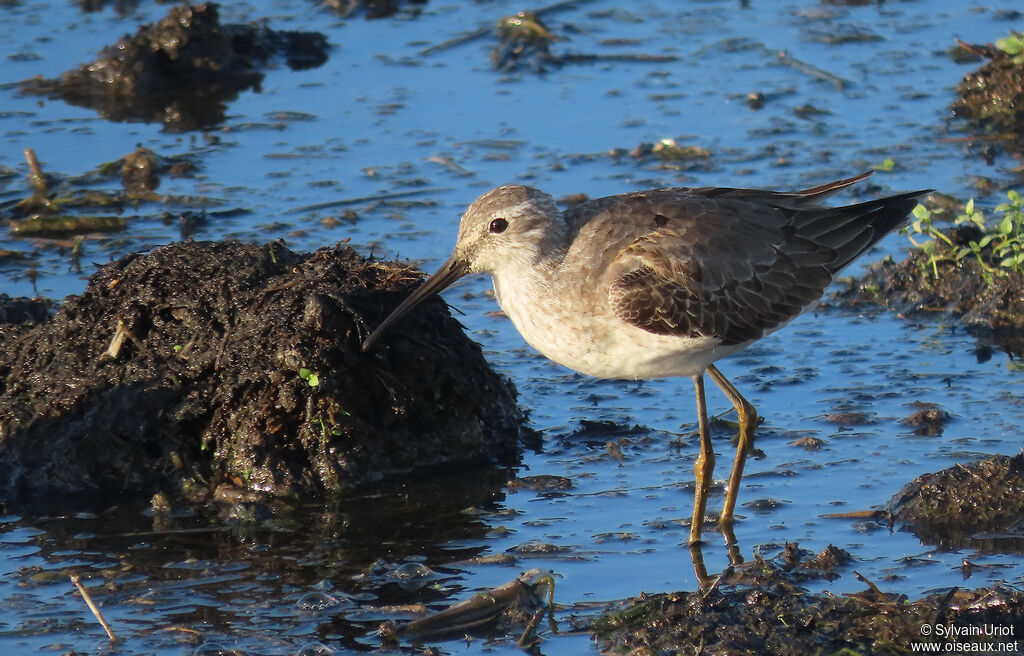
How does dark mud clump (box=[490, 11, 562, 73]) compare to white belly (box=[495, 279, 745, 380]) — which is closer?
white belly (box=[495, 279, 745, 380])

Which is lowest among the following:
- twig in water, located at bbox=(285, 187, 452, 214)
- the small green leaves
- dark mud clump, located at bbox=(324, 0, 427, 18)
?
the small green leaves

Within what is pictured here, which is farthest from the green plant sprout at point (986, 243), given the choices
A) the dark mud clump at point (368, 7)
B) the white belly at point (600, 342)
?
the dark mud clump at point (368, 7)

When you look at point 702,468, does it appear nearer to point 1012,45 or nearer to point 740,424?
point 740,424

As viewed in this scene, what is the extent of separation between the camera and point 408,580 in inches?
265

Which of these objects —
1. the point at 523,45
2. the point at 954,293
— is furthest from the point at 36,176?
Answer: the point at 954,293

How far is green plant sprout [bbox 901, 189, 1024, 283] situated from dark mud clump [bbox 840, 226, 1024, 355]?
42 millimetres

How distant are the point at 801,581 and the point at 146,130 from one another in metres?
7.63

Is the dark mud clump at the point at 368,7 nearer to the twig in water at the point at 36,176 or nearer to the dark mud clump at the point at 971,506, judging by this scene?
the twig in water at the point at 36,176

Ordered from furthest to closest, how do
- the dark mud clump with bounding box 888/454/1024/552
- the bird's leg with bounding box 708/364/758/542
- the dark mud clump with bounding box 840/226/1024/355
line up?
the dark mud clump with bounding box 840/226/1024/355, the bird's leg with bounding box 708/364/758/542, the dark mud clump with bounding box 888/454/1024/552

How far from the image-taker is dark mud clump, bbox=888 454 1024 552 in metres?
6.91

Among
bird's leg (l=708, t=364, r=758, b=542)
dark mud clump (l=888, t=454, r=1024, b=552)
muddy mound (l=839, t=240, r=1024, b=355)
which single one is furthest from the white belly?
muddy mound (l=839, t=240, r=1024, b=355)

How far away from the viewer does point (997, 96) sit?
1184 cm

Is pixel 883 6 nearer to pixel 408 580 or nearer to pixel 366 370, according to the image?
pixel 366 370

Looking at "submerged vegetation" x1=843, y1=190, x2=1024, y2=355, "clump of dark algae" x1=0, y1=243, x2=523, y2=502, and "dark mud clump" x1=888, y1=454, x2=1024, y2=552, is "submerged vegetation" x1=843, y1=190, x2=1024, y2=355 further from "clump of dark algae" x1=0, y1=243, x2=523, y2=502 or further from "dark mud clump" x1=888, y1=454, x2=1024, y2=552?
"clump of dark algae" x1=0, y1=243, x2=523, y2=502
